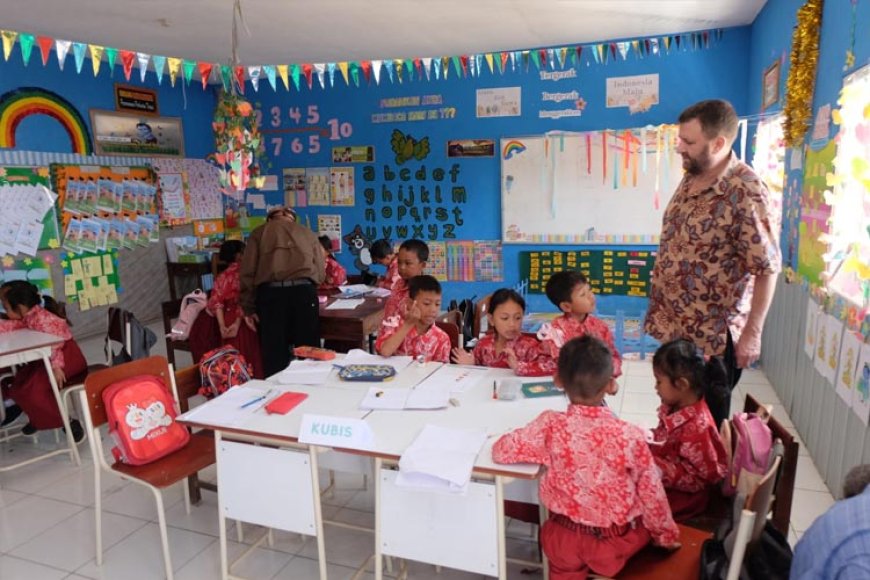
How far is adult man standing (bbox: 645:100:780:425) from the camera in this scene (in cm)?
205

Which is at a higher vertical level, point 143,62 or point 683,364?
point 143,62

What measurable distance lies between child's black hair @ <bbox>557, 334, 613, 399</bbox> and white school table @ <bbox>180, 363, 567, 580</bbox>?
0.25m

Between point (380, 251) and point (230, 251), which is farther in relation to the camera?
point (380, 251)

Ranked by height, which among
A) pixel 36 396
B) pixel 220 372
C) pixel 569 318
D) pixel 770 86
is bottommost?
pixel 36 396

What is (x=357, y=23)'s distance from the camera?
434cm

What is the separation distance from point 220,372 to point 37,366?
1438mm

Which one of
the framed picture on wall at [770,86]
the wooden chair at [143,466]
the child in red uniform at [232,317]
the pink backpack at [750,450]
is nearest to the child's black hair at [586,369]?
the pink backpack at [750,450]

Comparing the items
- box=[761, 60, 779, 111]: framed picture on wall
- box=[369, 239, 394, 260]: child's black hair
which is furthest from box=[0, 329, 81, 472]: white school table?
box=[761, 60, 779, 111]: framed picture on wall

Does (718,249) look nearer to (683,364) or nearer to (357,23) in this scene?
(683,364)

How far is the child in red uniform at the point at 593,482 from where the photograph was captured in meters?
1.50

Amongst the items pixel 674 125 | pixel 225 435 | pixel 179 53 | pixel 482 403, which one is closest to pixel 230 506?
pixel 225 435

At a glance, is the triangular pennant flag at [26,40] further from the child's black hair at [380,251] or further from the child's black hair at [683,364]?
the child's black hair at [683,364]

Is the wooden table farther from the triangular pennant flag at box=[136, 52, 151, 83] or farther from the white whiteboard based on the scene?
the triangular pennant flag at box=[136, 52, 151, 83]

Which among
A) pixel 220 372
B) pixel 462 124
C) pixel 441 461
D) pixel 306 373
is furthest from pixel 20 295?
pixel 462 124
